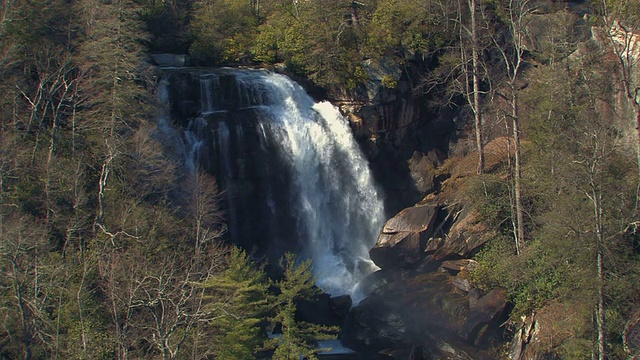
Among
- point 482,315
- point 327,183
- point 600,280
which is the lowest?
point 482,315

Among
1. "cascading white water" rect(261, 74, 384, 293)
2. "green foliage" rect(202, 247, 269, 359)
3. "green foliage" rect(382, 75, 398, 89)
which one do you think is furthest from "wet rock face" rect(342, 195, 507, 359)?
"green foliage" rect(202, 247, 269, 359)

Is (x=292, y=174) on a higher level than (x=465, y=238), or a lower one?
higher

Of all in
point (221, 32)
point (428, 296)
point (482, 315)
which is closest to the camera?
point (482, 315)

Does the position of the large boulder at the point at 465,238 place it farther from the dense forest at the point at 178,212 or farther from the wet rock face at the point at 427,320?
the wet rock face at the point at 427,320

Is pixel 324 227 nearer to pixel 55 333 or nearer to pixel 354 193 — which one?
pixel 354 193

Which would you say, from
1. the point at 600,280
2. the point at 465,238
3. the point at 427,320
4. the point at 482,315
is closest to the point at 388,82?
Answer: the point at 465,238

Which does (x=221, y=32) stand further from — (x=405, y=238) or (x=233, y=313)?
(x=233, y=313)
